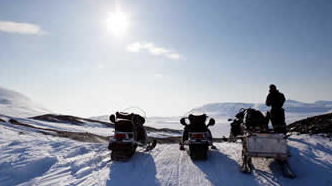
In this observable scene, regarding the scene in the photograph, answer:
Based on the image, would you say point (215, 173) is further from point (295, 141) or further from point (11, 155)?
point (11, 155)

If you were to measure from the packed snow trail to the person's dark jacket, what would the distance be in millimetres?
1749

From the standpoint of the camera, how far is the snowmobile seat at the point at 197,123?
24.2 ft

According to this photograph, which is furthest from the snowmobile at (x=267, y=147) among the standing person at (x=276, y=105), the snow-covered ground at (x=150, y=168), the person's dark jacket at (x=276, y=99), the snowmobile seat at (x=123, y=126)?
the snowmobile seat at (x=123, y=126)

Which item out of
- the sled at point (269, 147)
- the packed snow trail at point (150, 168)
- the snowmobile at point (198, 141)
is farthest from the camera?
the snowmobile at point (198, 141)

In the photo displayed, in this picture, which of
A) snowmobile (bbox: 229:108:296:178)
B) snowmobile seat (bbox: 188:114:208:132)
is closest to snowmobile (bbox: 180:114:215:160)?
snowmobile seat (bbox: 188:114:208:132)

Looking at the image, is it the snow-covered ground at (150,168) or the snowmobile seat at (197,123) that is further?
the snowmobile seat at (197,123)

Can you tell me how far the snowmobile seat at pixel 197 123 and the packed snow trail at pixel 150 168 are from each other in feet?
3.73

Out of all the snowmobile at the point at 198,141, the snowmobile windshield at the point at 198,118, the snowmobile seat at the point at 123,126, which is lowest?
the snowmobile at the point at 198,141

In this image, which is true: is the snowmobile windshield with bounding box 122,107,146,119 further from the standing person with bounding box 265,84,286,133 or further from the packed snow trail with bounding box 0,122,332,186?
the standing person with bounding box 265,84,286,133

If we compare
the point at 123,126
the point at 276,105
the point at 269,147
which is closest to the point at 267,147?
the point at 269,147

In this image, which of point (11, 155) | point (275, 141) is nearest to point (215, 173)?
point (275, 141)

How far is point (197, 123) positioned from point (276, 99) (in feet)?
13.5

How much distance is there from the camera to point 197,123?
7520 mm

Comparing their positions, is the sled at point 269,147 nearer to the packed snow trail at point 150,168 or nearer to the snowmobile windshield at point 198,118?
the packed snow trail at point 150,168
